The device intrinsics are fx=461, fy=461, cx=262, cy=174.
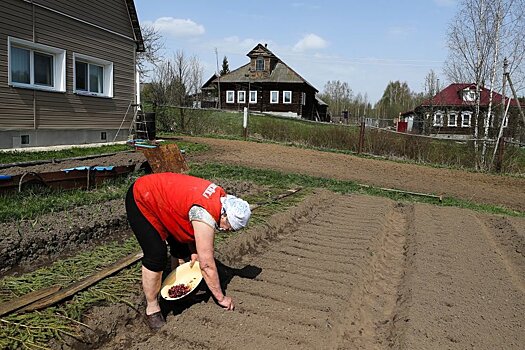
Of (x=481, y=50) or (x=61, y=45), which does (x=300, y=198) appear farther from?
(x=481, y=50)

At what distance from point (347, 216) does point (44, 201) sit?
4.67 meters

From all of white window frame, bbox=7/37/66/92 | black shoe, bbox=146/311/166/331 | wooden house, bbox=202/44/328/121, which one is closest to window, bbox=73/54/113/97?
white window frame, bbox=7/37/66/92

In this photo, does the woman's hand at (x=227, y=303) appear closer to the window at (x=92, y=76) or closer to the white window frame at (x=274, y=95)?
the window at (x=92, y=76)

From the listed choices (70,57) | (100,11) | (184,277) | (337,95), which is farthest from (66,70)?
(337,95)

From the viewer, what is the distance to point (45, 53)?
12703 millimetres

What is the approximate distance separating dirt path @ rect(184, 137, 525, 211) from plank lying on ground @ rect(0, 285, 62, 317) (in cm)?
949

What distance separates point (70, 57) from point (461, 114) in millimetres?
27954

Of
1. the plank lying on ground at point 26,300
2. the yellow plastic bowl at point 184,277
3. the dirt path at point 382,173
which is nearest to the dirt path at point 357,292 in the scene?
the yellow plastic bowl at point 184,277

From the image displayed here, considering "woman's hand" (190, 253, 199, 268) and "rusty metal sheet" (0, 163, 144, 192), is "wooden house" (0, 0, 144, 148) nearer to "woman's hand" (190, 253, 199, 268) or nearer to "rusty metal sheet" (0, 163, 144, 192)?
"rusty metal sheet" (0, 163, 144, 192)

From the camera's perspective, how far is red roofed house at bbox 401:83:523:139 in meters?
18.6

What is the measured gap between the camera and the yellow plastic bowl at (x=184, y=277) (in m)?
3.88

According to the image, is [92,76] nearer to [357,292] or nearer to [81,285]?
[81,285]

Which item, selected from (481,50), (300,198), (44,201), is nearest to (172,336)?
(44,201)

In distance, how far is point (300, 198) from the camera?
8.72m
